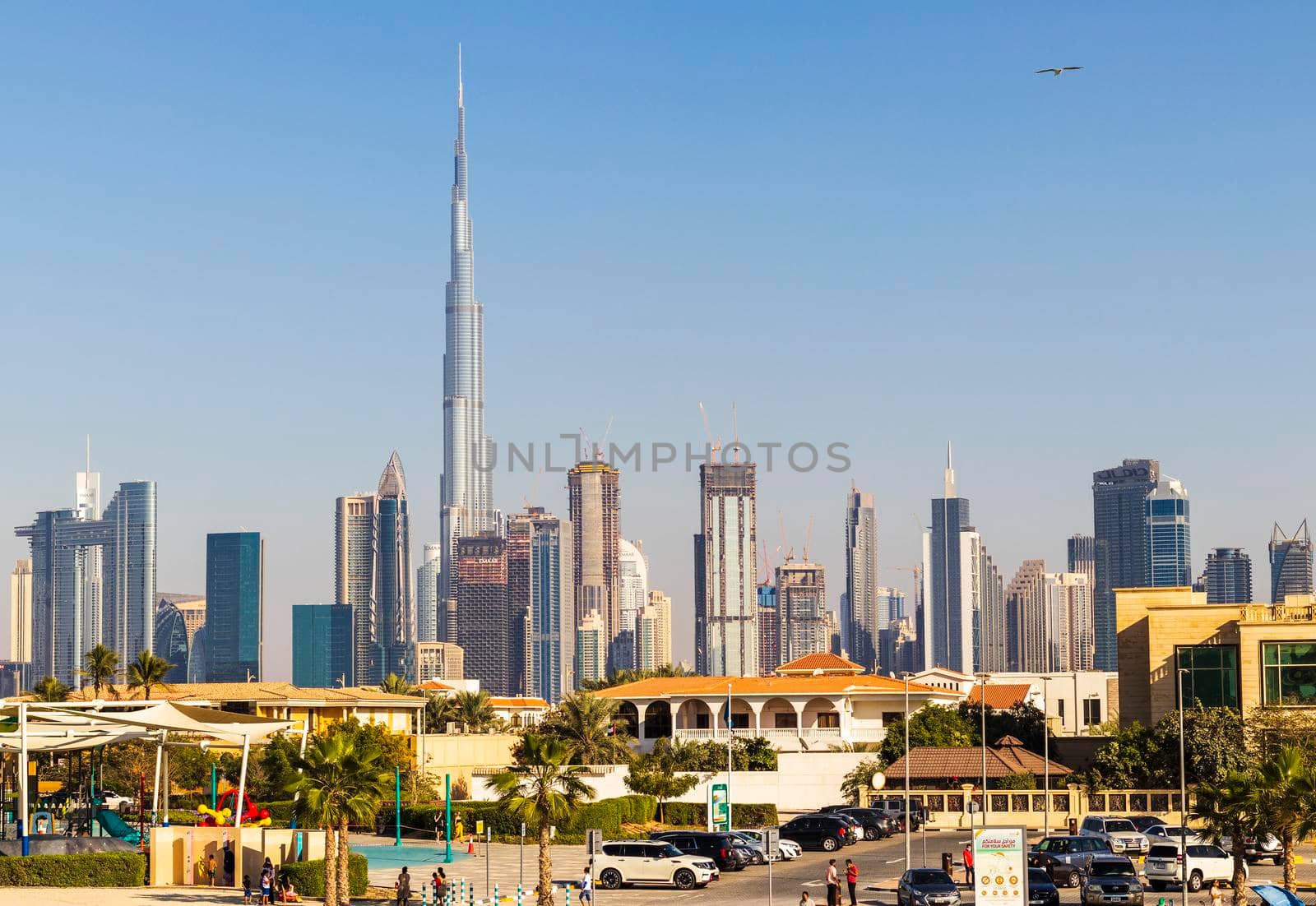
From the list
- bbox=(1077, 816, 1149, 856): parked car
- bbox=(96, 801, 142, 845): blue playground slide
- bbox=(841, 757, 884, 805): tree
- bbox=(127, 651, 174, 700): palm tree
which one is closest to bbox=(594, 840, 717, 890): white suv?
bbox=(1077, 816, 1149, 856): parked car

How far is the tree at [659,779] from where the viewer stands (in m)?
94.1

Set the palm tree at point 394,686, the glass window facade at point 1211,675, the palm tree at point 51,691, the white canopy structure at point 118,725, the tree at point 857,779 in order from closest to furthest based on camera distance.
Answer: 1. the white canopy structure at point 118,725
2. the glass window facade at point 1211,675
3. the tree at point 857,779
4. the palm tree at point 51,691
5. the palm tree at point 394,686

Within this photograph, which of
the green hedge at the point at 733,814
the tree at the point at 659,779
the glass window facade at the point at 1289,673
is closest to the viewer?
the green hedge at the point at 733,814

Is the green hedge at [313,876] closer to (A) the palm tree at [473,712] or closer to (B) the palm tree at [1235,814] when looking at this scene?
(B) the palm tree at [1235,814]

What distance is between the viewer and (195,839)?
6197 centimetres

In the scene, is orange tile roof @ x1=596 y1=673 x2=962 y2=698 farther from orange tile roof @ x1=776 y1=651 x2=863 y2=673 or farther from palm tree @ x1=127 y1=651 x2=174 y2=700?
palm tree @ x1=127 y1=651 x2=174 y2=700

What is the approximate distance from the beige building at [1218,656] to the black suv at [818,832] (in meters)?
29.6

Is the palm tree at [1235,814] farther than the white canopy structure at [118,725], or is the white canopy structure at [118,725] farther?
the white canopy structure at [118,725]

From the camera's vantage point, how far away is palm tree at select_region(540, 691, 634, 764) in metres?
101

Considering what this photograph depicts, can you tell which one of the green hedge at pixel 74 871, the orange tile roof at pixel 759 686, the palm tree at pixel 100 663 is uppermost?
the palm tree at pixel 100 663

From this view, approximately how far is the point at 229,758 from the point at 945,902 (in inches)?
2475

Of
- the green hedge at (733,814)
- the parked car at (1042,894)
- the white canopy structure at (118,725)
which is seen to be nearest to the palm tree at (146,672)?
the green hedge at (733,814)

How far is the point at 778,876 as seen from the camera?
65250 millimetres

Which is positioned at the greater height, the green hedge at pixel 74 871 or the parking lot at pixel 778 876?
the green hedge at pixel 74 871
